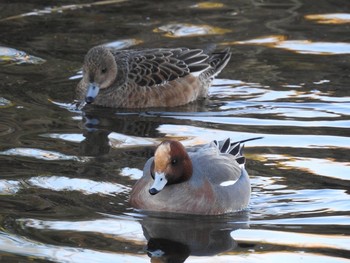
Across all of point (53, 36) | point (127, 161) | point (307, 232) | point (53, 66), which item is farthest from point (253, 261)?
point (53, 36)

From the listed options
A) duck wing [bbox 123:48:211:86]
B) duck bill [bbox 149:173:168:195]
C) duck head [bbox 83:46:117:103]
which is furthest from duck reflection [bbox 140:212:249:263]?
duck wing [bbox 123:48:211:86]

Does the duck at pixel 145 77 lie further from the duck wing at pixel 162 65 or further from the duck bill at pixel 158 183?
the duck bill at pixel 158 183

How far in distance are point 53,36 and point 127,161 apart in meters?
4.64

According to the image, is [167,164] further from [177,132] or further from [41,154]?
[177,132]

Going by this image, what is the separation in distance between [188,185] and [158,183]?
1.17ft

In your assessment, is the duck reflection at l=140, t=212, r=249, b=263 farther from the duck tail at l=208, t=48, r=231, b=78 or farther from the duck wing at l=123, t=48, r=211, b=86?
the duck tail at l=208, t=48, r=231, b=78

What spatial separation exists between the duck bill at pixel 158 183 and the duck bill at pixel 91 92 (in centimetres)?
355

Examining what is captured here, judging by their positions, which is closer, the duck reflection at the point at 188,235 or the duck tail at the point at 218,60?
the duck reflection at the point at 188,235

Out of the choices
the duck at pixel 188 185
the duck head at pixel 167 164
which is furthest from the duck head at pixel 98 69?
the duck head at pixel 167 164

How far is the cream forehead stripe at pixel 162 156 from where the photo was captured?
324 inches

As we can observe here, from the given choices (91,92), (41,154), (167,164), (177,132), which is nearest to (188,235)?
(167,164)

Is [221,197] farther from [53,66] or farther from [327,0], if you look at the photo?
[327,0]

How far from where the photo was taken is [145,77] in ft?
40.1

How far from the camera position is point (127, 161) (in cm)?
972
